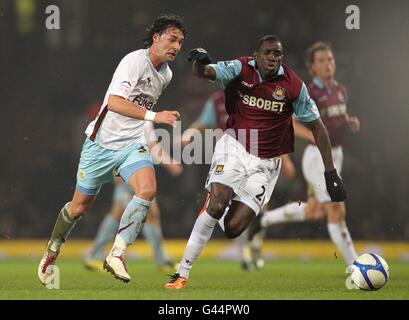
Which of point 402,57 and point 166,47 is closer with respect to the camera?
point 166,47

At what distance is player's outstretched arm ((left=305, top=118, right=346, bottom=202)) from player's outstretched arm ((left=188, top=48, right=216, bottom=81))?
896 millimetres

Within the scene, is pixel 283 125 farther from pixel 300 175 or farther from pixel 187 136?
pixel 300 175

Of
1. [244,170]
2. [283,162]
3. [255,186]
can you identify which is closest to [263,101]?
[244,170]

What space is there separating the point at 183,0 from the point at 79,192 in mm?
6551

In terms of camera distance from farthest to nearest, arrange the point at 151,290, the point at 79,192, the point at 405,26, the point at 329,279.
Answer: the point at 405,26, the point at 329,279, the point at 79,192, the point at 151,290

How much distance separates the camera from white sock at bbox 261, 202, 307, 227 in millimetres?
9844

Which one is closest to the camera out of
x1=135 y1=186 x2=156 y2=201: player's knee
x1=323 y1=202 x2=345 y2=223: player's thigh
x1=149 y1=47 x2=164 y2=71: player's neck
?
x1=135 y1=186 x2=156 y2=201: player's knee

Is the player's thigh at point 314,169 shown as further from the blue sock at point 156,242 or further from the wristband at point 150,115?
the wristband at point 150,115

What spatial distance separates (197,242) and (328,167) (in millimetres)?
1159

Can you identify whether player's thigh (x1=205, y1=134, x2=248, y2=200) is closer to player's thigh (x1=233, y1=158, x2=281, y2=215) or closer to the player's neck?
player's thigh (x1=233, y1=158, x2=281, y2=215)

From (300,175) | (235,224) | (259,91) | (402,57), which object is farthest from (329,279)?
(402,57)

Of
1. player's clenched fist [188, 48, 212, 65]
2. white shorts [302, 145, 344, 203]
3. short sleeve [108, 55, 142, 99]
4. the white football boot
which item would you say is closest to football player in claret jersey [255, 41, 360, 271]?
white shorts [302, 145, 344, 203]

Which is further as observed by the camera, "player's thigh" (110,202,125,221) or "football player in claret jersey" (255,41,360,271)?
"player's thigh" (110,202,125,221)

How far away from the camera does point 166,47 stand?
22.9ft
